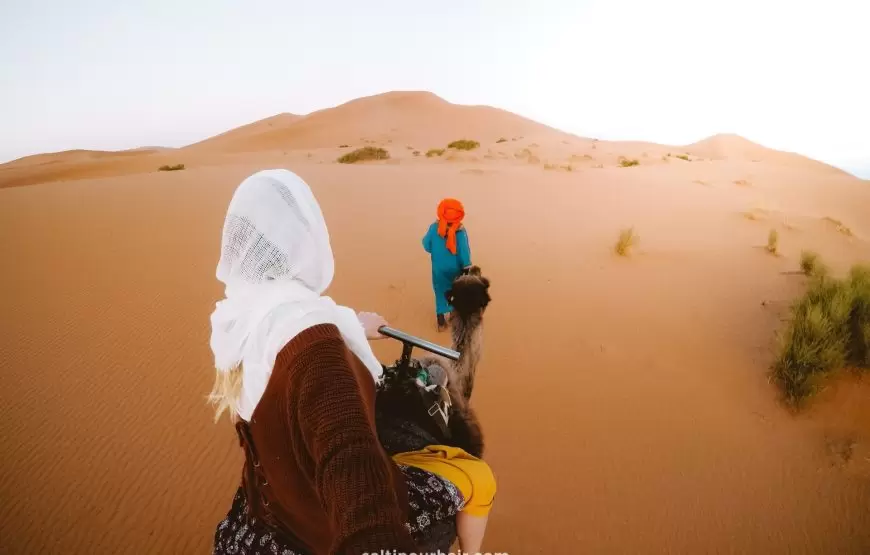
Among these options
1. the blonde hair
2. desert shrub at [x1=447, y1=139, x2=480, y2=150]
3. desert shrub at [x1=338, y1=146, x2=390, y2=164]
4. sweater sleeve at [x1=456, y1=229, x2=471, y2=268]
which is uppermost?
desert shrub at [x1=447, y1=139, x2=480, y2=150]

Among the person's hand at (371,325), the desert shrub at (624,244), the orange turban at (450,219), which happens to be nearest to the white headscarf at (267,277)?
the person's hand at (371,325)

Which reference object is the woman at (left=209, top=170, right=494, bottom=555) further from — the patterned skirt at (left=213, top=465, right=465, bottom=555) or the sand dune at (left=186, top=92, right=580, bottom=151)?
the sand dune at (left=186, top=92, right=580, bottom=151)

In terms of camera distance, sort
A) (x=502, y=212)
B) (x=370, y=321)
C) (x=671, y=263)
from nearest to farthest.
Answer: (x=370, y=321)
(x=671, y=263)
(x=502, y=212)

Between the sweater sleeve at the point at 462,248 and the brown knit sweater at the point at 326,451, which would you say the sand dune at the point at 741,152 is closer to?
the sweater sleeve at the point at 462,248

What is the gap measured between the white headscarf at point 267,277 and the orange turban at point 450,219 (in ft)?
9.54

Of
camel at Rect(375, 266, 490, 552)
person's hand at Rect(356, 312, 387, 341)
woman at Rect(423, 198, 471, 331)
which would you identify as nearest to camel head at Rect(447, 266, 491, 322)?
camel at Rect(375, 266, 490, 552)

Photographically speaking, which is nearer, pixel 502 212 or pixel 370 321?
pixel 370 321

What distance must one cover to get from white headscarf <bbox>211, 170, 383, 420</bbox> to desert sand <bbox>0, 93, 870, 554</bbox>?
2.35 m

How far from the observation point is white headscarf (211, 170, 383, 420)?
1383 millimetres

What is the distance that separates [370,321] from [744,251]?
285 inches

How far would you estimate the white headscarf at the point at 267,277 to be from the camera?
138 cm

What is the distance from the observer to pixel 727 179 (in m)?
16.9

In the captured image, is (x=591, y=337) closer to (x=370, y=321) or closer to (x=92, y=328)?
(x=370, y=321)

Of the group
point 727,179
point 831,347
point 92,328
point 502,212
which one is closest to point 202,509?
point 92,328
